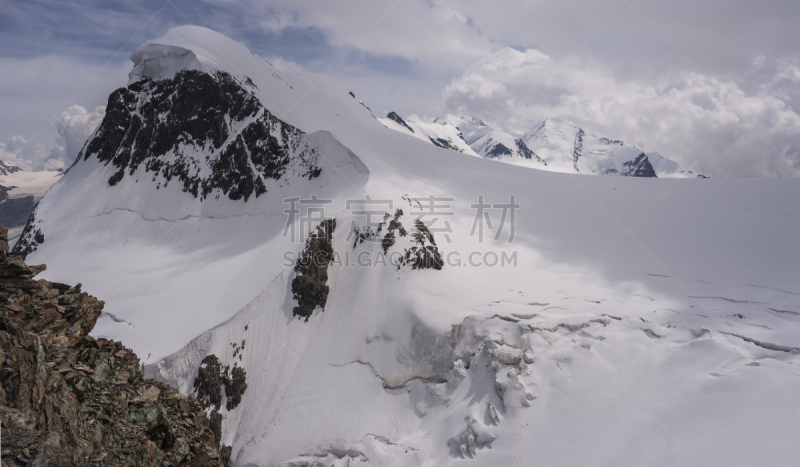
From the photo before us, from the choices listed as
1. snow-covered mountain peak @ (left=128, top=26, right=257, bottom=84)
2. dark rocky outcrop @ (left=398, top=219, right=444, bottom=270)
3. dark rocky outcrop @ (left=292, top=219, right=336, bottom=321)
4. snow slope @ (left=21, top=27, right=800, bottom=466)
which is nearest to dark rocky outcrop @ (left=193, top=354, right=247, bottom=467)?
snow slope @ (left=21, top=27, right=800, bottom=466)

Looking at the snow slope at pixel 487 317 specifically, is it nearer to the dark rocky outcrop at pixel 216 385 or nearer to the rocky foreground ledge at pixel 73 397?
the dark rocky outcrop at pixel 216 385

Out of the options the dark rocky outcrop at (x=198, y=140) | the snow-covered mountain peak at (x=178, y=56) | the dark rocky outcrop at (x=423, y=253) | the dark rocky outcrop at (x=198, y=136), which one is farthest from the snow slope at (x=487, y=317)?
the snow-covered mountain peak at (x=178, y=56)

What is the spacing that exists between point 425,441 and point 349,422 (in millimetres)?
5786

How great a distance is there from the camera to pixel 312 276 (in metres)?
28.0

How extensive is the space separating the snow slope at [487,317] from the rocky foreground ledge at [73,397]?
490 inches

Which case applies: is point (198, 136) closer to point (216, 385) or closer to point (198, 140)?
point (198, 140)

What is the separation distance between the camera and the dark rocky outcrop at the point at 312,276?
27734mm

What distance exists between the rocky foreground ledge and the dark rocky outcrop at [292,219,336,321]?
714 inches

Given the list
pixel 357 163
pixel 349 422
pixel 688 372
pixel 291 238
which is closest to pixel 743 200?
pixel 688 372

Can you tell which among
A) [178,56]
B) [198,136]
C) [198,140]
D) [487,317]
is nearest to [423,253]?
[487,317]

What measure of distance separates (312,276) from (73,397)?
21.0 m

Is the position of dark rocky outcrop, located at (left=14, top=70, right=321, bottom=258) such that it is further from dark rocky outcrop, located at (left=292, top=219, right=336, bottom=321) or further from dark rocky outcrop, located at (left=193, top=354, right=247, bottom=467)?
dark rocky outcrop, located at (left=193, top=354, right=247, bottom=467)

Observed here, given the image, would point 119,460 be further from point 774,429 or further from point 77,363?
point 774,429

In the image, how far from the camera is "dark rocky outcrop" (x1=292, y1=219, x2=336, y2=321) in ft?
91.0
